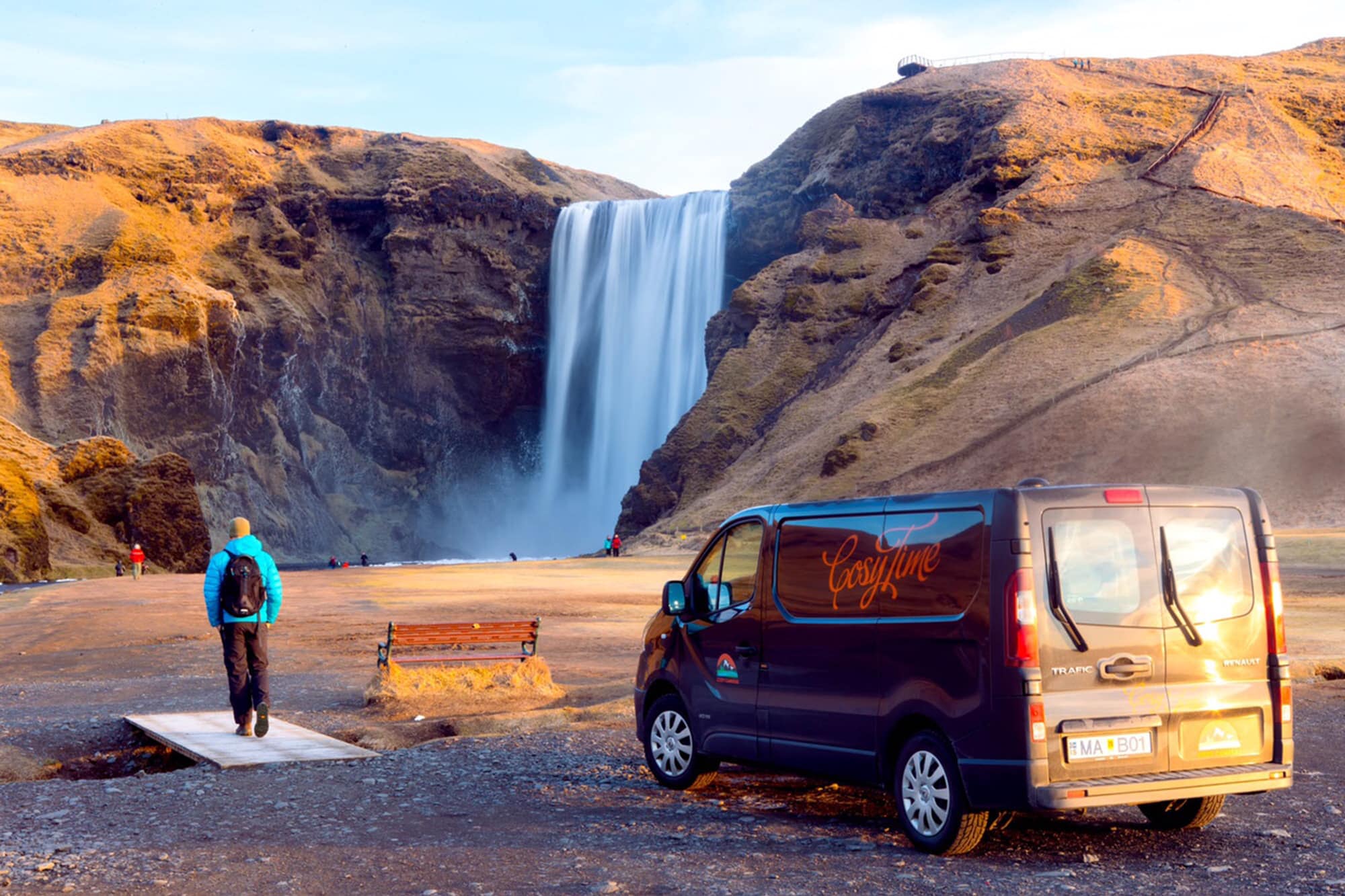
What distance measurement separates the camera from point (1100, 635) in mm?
7414

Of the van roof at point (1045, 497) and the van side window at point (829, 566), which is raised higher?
the van roof at point (1045, 497)

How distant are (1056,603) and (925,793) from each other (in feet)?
4.55

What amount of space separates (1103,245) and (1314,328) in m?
13.8

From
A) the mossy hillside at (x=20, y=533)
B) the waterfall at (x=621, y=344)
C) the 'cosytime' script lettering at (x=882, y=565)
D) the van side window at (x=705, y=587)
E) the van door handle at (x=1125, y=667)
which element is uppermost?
the waterfall at (x=621, y=344)

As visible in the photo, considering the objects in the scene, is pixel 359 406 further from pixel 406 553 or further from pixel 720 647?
pixel 720 647

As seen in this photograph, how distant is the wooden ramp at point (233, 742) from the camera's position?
1050 cm

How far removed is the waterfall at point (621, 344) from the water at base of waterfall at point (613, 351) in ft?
0.25

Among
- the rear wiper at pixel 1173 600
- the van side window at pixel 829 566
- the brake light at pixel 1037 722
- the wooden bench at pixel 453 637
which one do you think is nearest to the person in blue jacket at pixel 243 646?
the wooden bench at pixel 453 637

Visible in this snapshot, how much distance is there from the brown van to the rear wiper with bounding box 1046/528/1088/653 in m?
0.01

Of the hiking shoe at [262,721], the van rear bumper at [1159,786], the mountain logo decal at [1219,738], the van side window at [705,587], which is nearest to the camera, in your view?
the van rear bumper at [1159,786]

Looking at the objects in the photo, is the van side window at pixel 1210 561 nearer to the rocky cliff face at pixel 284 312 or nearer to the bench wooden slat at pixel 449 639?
the bench wooden slat at pixel 449 639

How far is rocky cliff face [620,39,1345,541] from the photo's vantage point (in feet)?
188

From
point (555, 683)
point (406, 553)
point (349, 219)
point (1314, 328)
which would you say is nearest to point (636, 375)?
point (406, 553)

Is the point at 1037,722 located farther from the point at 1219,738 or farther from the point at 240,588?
the point at 240,588
